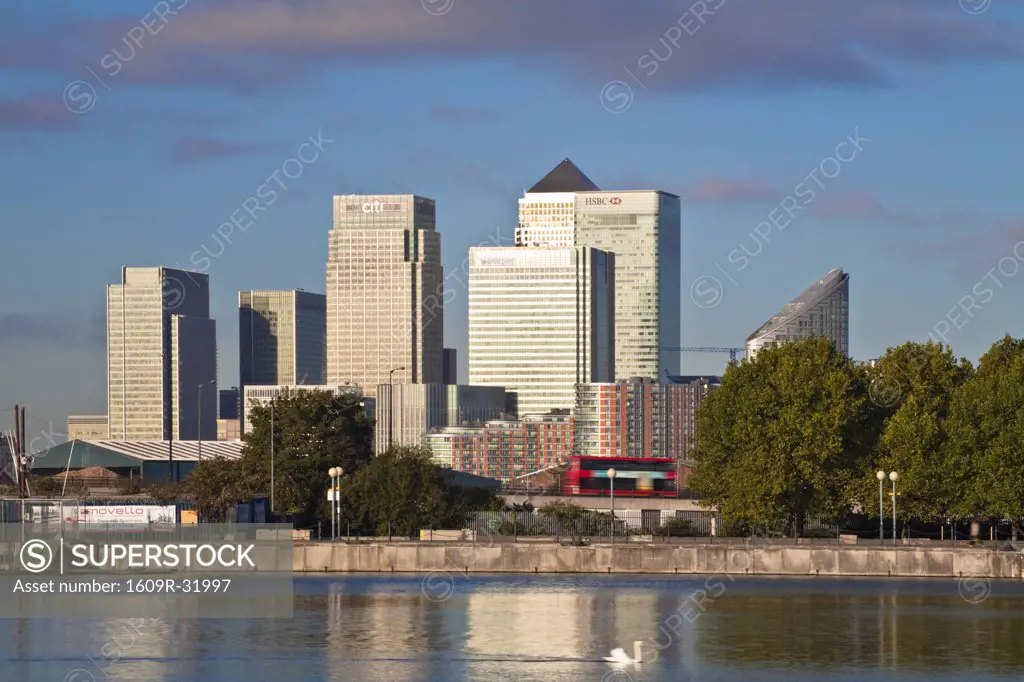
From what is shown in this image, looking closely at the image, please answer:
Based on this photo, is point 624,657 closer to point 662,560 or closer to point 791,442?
point 662,560

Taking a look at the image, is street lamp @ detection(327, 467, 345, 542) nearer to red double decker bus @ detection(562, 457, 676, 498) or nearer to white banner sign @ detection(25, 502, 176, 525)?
white banner sign @ detection(25, 502, 176, 525)

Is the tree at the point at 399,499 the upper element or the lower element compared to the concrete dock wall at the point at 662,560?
upper

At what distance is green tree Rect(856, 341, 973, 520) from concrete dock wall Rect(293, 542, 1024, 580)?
544 inches

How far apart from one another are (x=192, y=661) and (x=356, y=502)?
175 feet

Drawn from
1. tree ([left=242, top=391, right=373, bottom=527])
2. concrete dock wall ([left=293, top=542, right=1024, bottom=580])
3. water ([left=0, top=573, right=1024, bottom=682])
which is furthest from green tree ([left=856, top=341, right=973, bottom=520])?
tree ([left=242, top=391, right=373, bottom=527])

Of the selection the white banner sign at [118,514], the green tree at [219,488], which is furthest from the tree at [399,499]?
the white banner sign at [118,514]

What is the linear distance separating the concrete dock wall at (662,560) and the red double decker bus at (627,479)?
63.9 m

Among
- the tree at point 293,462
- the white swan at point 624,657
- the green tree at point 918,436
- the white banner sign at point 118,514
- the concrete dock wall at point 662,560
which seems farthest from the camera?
the tree at point 293,462

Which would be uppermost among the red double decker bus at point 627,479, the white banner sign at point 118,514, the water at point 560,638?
the white banner sign at point 118,514

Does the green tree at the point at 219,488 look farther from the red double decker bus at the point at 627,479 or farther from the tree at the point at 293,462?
the red double decker bus at the point at 627,479

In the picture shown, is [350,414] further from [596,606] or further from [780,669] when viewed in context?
[780,669]

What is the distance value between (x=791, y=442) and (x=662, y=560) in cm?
1933

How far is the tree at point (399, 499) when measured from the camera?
4218 inches

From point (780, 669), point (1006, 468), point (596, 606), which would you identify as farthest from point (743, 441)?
point (780, 669)
